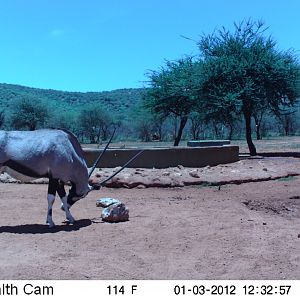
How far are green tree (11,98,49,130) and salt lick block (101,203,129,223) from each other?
4588cm

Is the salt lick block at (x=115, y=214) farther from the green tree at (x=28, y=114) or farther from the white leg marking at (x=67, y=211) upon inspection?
the green tree at (x=28, y=114)

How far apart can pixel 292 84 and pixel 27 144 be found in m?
17.8

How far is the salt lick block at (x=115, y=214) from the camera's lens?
31.4 feet

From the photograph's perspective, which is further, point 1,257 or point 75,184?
point 75,184

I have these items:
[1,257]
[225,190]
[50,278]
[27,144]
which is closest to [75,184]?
[27,144]

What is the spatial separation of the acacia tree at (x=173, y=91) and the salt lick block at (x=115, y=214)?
17466 mm

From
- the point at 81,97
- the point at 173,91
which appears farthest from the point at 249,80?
the point at 81,97

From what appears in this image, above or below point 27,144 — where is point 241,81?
above

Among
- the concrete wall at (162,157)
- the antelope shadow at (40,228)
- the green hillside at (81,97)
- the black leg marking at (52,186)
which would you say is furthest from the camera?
the green hillside at (81,97)

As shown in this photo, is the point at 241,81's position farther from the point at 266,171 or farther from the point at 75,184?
the point at 75,184

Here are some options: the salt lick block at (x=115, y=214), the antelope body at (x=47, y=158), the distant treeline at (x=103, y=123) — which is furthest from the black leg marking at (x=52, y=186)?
the distant treeline at (x=103, y=123)

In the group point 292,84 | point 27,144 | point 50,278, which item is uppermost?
point 292,84

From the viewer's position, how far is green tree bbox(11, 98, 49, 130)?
2128 inches

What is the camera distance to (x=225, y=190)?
46.7 ft
